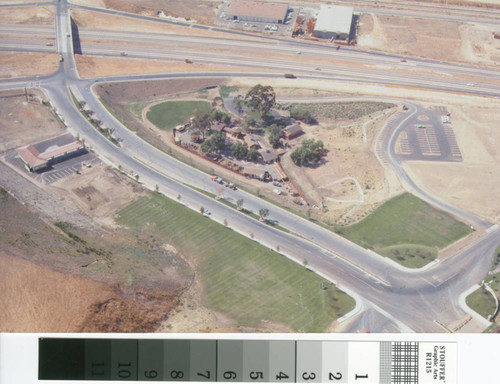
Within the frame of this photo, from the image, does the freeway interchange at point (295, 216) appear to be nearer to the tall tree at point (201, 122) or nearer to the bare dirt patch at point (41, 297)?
the tall tree at point (201, 122)

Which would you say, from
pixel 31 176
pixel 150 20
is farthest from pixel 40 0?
pixel 31 176

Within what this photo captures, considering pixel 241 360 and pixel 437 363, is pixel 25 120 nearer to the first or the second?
pixel 241 360

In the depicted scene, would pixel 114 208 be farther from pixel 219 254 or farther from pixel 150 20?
pixel 150 20

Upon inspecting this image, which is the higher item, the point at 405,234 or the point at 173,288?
the point at 405,234

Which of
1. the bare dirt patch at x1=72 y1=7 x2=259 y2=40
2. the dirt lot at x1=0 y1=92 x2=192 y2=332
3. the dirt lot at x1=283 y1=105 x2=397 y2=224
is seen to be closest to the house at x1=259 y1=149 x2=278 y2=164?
the dirt lot at x1=283 y1=105 x2=397 y2=224

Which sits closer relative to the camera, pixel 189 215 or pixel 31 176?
pixel 189 215

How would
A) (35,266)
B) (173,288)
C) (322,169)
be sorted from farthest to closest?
(322,169) < (173,288) < (35,266)

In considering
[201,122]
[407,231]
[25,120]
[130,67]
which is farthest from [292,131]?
[25,120]
